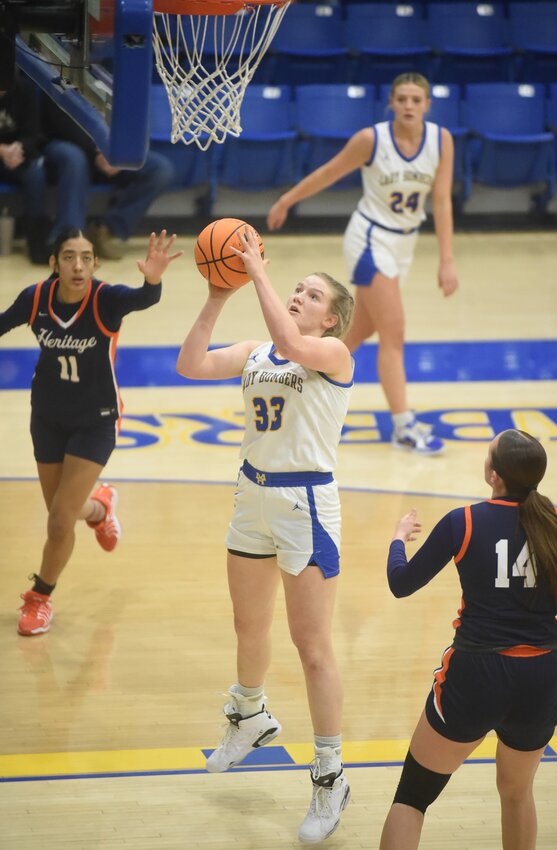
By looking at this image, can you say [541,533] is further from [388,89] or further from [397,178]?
[388,89]

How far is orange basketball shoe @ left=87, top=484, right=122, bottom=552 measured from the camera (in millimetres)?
5914

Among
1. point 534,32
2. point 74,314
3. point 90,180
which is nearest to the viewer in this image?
point 74,314

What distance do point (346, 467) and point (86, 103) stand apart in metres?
3.75

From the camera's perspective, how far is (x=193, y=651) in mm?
5246

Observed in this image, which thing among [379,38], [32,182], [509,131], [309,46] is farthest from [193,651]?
[379,38]

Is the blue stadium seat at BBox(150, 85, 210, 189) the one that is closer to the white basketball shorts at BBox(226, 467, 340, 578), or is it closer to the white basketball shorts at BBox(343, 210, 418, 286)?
the white basketball shorts at BBox(343, 210, 418, 286)

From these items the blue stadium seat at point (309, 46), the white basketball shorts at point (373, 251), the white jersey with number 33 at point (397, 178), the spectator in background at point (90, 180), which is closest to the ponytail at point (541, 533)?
the white basketball shorts at point (373, 251)

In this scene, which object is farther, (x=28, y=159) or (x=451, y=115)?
(x=451, y=115)

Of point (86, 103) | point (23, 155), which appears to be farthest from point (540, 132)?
point (86, 103)

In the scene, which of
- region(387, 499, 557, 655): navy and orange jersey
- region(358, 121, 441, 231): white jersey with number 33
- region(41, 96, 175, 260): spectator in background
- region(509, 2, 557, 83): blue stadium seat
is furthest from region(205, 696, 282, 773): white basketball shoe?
region(509, 2, 557, 83): blue stadium seat

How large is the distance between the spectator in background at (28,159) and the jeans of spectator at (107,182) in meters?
0.15

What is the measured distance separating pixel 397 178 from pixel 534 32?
24.7 feet

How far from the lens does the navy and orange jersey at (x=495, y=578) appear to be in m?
3.32

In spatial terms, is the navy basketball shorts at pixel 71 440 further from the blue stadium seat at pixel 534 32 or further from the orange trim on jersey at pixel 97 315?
the blue stadium seat at pixel 534 32
